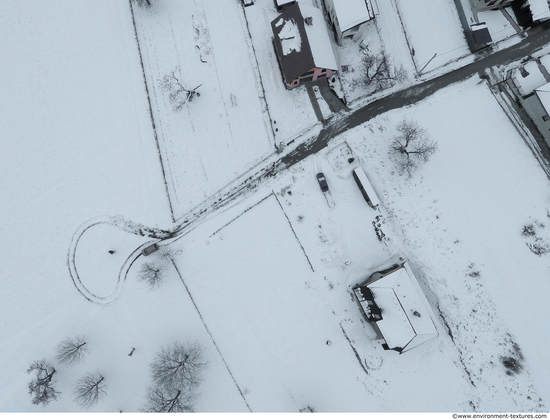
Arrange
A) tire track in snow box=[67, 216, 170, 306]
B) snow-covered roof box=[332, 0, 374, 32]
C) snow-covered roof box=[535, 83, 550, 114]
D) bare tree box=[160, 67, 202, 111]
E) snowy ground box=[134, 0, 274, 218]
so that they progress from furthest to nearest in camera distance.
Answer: bare tree box=[160, 67, 202, 111] < snowy ground box=[134, 0, 274, 218] < tire track in snow box=[67, 216, 170, 306] < snow-covered roof box=[332, 0, 374, 32] < snow-covered roof box=[535, 83, 550, 114]

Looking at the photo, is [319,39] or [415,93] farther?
[415,93]

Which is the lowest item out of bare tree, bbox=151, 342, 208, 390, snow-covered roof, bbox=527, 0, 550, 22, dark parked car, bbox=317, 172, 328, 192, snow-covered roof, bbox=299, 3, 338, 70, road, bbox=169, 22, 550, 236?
bare tree, bbox=151, 342, 208, 390

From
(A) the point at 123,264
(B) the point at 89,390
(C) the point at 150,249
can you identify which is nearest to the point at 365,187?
(C) the point at 150,249

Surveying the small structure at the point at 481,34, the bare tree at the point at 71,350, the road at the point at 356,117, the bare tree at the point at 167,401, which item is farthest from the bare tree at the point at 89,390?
the small structure at the point at 481,34

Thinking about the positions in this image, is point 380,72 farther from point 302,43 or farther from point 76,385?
point 76,385

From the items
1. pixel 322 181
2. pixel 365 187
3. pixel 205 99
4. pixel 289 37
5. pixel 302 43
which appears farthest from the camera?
pixel 205 99

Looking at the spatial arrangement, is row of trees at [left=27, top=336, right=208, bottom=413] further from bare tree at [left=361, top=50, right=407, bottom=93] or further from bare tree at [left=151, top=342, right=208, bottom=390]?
bare tree at [left=361, top=50, right=407, bottom=93]

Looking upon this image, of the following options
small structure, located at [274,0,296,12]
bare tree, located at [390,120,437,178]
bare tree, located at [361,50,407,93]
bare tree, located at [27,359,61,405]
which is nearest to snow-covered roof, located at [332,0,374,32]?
bare tree, located at [361,50,407,93]
